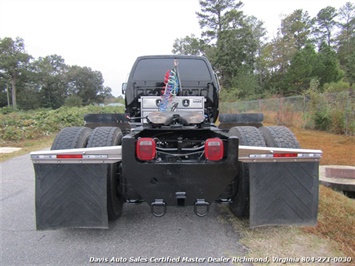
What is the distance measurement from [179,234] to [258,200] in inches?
38.7

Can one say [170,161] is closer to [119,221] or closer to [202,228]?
[202,228]

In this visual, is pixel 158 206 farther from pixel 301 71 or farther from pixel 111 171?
pixel 301 71

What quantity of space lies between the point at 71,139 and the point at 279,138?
2387 millimetres

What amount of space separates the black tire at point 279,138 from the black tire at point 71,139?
2.19 metres

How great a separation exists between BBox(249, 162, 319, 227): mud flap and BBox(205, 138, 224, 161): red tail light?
45cm

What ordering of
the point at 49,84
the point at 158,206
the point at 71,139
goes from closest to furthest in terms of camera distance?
the point at 158,206
the point at 71,139
the point at 49,84

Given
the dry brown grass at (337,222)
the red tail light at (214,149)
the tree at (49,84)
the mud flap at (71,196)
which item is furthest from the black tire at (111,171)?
the tree at (49,84)

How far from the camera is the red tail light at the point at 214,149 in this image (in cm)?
208

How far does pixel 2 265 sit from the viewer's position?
2.20 m

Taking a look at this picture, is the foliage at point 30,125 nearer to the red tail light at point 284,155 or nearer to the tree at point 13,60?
the red tail light at point 284,155

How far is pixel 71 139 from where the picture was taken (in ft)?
9.08

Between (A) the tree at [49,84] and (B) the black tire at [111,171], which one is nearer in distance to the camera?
(B) the black tire at [111,171]

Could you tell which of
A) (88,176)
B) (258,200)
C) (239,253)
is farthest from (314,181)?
(88,176)

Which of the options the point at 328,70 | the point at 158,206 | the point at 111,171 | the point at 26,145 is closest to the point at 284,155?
the point at 158,206
